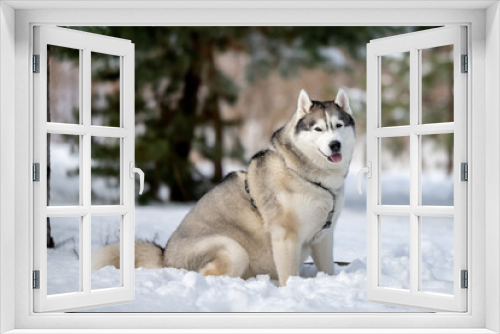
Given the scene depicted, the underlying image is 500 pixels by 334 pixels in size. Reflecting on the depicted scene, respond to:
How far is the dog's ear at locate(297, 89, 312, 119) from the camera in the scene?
3.87 meters

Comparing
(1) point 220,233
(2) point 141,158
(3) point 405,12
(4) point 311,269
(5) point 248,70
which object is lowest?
(4) point 311,269

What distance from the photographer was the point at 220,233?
3791 millimetres

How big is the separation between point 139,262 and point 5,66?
174cm

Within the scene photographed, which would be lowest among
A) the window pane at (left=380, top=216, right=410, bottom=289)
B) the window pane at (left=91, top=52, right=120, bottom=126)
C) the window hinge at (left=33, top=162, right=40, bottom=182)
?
the window pane at (left=380, top=216, right=410, bottom=289)

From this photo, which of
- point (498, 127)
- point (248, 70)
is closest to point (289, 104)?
point (248, 70)

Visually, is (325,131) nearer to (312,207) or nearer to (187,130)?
(312,207)

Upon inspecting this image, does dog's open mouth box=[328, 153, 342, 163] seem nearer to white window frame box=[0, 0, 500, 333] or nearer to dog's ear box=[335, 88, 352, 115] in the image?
dog's ear box=[335, 88, 352, 115]

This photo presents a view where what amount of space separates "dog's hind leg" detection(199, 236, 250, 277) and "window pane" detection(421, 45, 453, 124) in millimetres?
5796

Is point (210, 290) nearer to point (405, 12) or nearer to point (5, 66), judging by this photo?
point (5, 66)

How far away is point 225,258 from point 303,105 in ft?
3.80

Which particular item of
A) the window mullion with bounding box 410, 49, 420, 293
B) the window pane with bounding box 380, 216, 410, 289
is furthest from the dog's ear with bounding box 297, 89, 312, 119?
the window mullion with bounding box 410, 49, 420, 293

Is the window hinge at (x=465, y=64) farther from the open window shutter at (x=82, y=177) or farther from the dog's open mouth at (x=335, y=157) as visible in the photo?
the open window shutter at (x=82, y=177)

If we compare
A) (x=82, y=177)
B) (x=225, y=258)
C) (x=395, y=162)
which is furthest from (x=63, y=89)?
(x=395, y=162)

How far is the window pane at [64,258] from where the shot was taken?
9.41 feet
